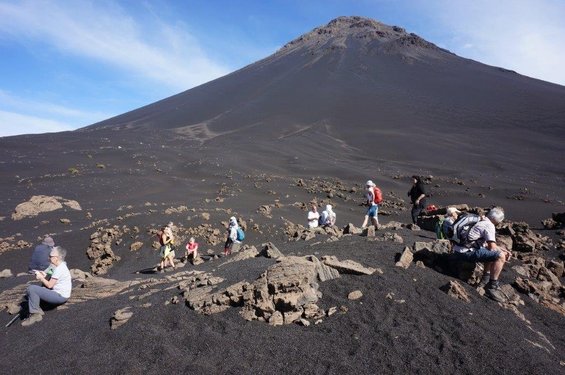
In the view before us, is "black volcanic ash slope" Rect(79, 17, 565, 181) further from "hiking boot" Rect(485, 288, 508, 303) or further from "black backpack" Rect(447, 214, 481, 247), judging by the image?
"hiking boot" Rect(485, 288, 508, 303)

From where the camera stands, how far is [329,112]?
5253 centimetres

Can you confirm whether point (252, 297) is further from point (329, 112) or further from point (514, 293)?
point (329, 112)

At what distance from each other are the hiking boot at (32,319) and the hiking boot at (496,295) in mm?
5948

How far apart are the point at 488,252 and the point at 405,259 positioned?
44.6 inches

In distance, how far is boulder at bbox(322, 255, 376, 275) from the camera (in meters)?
5.38

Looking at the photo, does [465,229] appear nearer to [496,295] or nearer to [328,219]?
[496,295]

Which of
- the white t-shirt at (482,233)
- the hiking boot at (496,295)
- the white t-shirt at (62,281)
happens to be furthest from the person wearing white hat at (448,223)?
the white t-shirt at (62,281)

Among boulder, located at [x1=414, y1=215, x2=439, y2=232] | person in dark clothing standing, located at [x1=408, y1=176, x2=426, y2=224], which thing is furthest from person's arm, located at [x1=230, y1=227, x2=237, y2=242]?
boulder, located at [x1=414, y1=215, x2=439, y2=232]

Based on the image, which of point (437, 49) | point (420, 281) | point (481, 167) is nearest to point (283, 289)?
point (420, 281)

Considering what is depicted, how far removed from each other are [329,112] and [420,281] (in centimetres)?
4883

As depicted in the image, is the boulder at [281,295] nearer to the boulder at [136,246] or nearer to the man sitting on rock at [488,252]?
the man sitting on rock at [488,252]

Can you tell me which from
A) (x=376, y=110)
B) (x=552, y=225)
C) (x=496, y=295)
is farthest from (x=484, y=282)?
(x=376, y=110)

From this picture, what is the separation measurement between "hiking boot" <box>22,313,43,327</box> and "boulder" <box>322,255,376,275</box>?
3964 mm

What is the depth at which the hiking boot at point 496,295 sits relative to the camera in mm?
4918
